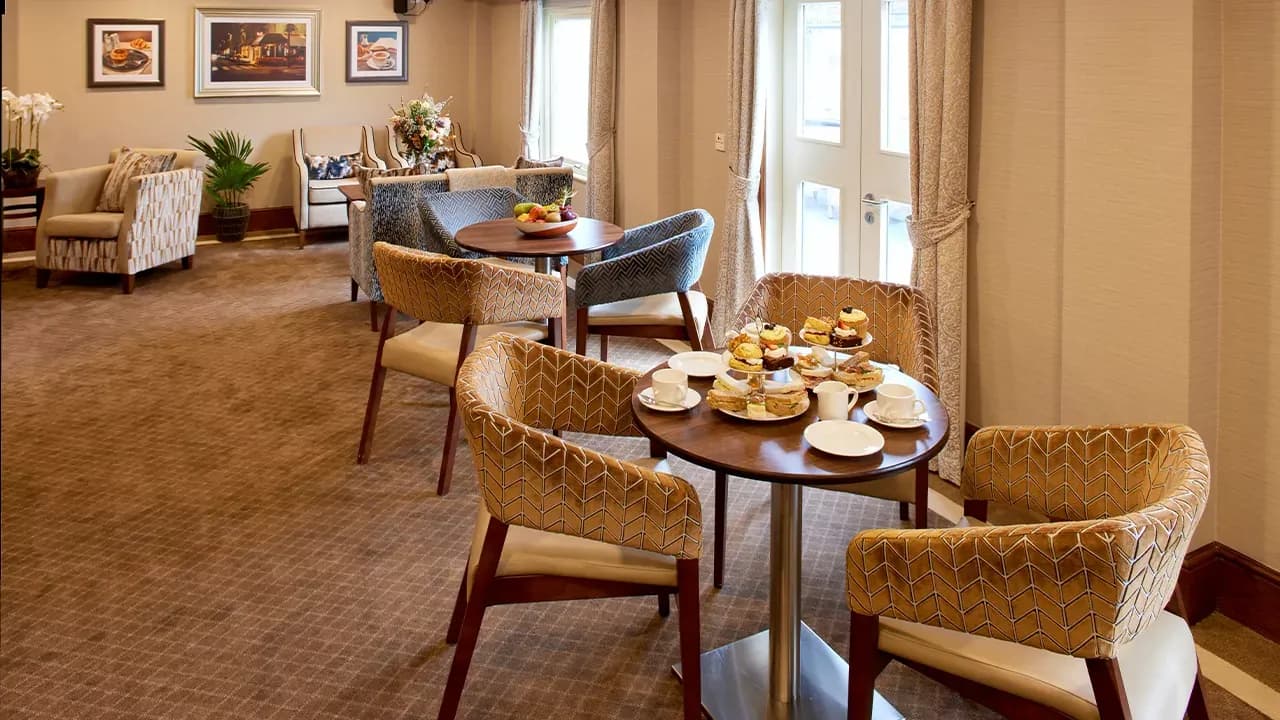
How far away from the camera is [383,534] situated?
394 cm

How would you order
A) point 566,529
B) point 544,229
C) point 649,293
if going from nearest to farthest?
point 566,529, point 649,293, point 544,229

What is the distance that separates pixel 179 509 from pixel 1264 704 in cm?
367

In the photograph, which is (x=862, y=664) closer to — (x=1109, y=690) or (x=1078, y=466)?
(x=1109, y=690)

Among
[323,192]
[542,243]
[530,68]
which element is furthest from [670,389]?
[323,192]

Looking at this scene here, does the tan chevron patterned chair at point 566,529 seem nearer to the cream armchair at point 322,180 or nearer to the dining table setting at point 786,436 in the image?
the dining table setting at point 786,436

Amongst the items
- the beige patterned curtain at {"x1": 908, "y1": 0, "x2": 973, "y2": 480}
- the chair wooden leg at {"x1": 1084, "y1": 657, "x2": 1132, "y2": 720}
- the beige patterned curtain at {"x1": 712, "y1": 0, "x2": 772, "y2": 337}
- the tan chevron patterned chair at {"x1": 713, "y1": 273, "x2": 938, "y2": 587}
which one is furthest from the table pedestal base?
the beige patterned curtain at {"x1": 712, "y1": 0, "x2": 772, "y2": 337}

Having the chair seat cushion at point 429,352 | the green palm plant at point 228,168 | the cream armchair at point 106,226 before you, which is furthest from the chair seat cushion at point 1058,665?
the green palm plant at point 228,168

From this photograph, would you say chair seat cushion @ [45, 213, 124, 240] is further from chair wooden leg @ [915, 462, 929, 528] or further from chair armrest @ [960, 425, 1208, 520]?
chair armrest @ [960, 425, 1208, 520]

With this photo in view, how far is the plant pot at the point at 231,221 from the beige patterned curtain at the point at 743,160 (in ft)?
18.0

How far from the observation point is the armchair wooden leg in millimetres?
2484

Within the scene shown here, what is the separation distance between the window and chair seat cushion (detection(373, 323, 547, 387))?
437 centimetres

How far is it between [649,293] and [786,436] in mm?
2380

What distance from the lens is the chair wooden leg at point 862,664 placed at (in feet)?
7.20

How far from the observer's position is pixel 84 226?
7.79 metres
